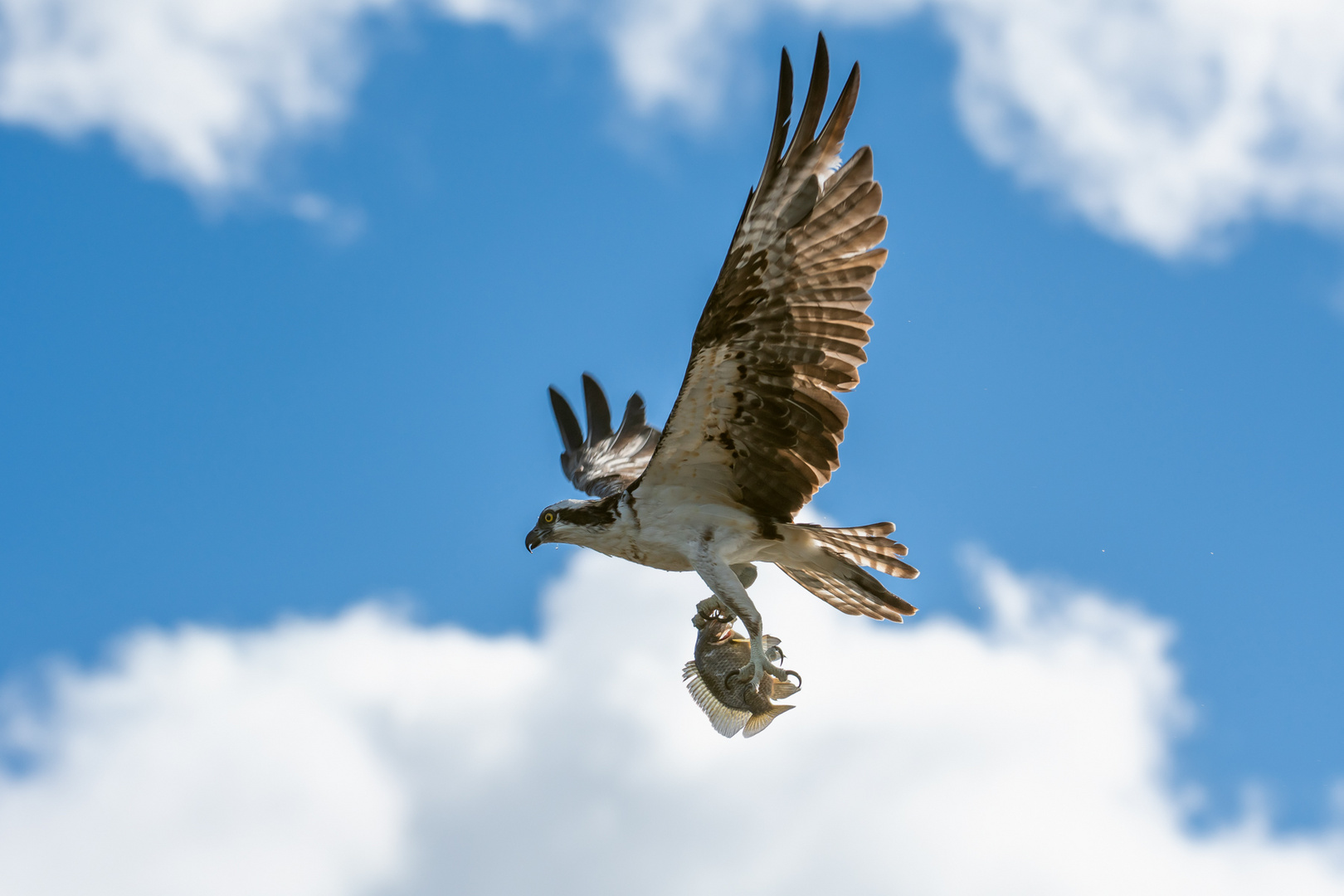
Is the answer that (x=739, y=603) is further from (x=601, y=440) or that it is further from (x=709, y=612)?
(x=601, y=440)

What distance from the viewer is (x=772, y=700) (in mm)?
7254

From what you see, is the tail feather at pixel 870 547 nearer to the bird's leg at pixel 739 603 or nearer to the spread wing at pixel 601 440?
the bird's leg at pixel 739 603

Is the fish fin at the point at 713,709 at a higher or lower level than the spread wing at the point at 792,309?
lower

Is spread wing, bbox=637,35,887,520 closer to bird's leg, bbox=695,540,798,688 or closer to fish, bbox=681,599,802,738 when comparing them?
bird's leg, bbox=695,540,798,688

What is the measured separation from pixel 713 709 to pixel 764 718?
324mm

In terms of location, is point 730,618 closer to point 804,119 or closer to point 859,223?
point 859,223

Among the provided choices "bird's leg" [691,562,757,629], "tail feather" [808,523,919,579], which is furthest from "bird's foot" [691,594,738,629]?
"tail feather" [808,523,919,579]

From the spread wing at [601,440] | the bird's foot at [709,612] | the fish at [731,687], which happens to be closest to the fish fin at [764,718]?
the fish at [731,687]

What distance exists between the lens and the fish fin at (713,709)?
24.0 feet

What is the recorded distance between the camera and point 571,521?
7.92 metres

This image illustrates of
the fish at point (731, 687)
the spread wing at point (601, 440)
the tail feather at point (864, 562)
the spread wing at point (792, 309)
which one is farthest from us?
the spread wing at point (601, 440)

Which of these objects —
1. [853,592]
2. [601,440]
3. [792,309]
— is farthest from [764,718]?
[601,440]

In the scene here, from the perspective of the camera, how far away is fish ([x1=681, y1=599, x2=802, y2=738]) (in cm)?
723

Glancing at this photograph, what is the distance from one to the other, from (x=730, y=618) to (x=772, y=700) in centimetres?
71
